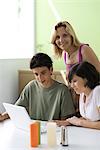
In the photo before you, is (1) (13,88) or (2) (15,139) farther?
(1) (13,88)

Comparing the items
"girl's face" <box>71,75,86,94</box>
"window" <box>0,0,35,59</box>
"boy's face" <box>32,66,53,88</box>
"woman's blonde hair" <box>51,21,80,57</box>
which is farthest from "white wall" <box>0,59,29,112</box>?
"girl's face" <box>71,75,86,94</box>

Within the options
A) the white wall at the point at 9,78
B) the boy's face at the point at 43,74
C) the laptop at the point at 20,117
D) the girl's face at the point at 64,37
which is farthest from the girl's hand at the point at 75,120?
the white wall at the point at 9,78

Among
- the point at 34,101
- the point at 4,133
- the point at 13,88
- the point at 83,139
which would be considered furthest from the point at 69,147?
the point at 13,88

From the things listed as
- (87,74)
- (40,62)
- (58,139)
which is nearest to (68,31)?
(40,62)

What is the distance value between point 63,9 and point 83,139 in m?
2.72

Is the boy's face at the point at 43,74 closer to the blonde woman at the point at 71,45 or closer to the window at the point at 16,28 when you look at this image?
the blonde woman at the point at 71,45

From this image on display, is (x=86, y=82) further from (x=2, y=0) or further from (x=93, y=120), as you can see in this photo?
(x=2, y=0)

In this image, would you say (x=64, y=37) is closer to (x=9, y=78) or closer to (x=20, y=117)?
(x=20, y=117)

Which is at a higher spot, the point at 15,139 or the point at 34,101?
the point at 34,101

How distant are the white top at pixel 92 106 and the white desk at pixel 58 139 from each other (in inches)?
4.5

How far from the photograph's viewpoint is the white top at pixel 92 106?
6.46 feet

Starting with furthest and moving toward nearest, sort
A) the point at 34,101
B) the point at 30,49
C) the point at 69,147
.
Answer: the point at 30,49 < the point at 34,101 < the point at 69,147

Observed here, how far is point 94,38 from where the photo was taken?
13.1ft

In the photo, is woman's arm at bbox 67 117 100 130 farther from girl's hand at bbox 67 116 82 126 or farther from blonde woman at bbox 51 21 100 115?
blonde woman at bbox 51 21 100 115
